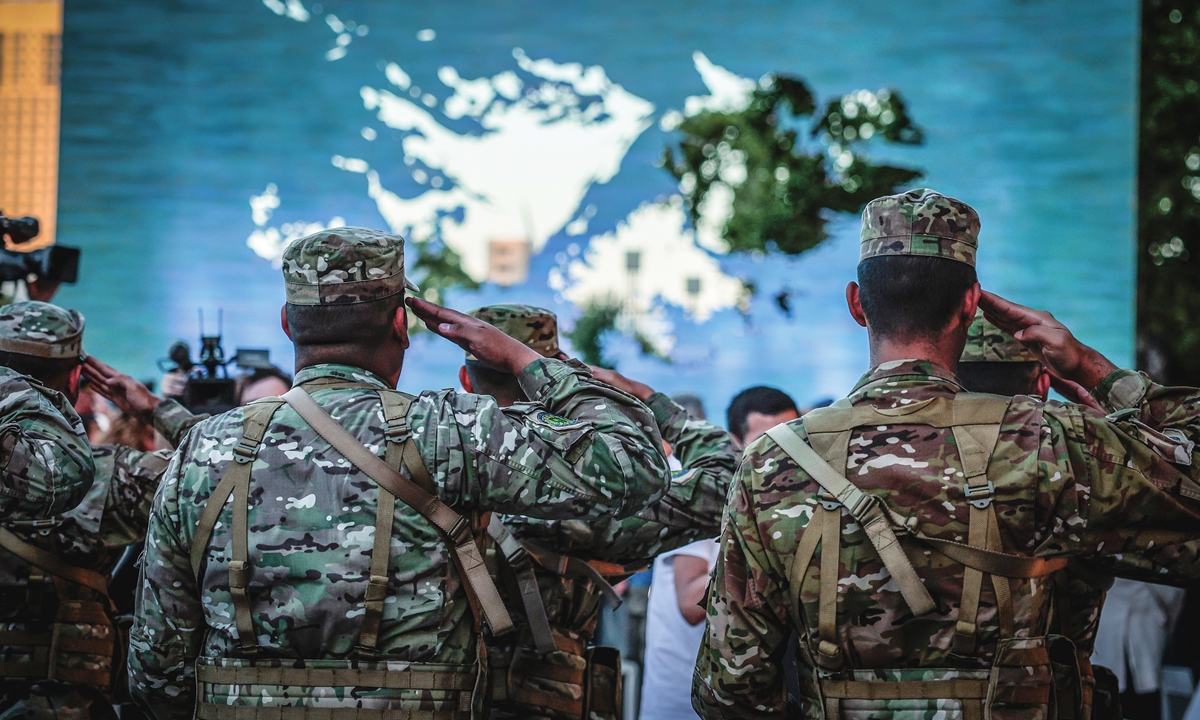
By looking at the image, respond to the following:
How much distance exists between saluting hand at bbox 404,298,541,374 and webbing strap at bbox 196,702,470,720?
74 centimetres

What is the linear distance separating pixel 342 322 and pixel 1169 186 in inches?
450

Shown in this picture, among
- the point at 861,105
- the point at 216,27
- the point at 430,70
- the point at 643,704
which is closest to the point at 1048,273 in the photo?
the point at 861,105

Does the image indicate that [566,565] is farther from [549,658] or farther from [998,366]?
[998,366]

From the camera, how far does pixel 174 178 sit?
11.0 meters

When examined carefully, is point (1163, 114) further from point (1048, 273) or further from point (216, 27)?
point (216, 27)

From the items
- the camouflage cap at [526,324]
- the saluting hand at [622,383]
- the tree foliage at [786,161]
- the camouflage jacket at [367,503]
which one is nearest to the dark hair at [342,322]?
the camouflage jacket at [367,503]

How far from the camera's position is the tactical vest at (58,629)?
2.96m

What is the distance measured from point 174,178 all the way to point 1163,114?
416 inches

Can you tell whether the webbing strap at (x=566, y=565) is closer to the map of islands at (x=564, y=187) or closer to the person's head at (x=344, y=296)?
the person's head at (x=344, y=296)

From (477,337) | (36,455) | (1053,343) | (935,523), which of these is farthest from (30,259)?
(1053,343)

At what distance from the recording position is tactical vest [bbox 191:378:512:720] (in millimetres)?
2082

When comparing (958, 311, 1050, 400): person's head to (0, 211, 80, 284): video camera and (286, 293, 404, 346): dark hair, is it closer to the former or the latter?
(286, 293, 404, 346): dark hair

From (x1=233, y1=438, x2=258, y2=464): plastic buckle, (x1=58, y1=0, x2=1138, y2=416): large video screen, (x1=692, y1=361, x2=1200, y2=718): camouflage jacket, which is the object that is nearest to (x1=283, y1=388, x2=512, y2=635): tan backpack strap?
→ (x1=233, y1=438, x2=258, y2=464): plastic buckle

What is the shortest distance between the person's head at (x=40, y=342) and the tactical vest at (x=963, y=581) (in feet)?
6.86
